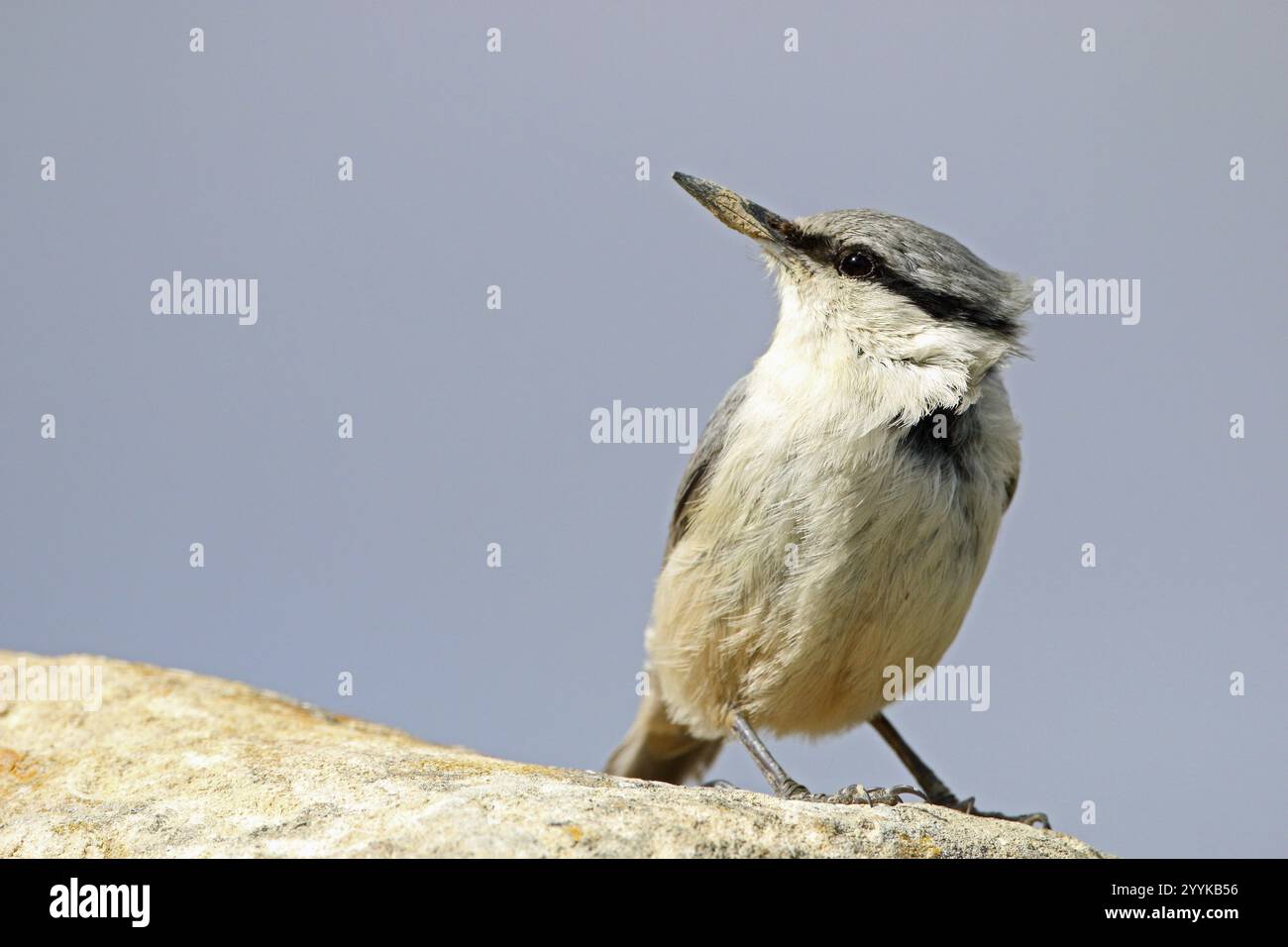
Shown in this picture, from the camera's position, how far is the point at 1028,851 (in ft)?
15.2

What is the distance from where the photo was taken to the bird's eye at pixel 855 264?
5910 mm

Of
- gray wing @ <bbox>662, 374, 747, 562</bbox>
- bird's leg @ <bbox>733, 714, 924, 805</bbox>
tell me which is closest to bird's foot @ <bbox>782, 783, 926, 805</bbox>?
bird's leg @ <bbox>733, 714, 924, 805</bbox>

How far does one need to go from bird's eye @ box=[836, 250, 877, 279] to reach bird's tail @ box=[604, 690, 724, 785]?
117 inches

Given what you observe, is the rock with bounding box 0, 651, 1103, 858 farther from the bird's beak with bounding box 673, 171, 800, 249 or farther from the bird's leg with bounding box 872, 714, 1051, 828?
the bird's beak with bounding box 673, 171, 800, 249

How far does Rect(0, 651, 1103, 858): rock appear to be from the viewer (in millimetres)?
3986

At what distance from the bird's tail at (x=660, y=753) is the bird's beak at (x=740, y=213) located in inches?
116

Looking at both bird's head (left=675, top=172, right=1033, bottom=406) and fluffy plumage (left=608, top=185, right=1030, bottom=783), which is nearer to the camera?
fluffy plumage (left=608, top=185, right=1030, bottom=783)

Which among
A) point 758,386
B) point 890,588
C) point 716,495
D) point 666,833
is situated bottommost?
point 666,833

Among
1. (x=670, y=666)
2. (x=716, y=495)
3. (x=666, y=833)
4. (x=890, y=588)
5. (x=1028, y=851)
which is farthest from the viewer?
(x=670, y=666)

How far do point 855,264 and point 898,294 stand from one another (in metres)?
0.27

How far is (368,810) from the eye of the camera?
4.20m
